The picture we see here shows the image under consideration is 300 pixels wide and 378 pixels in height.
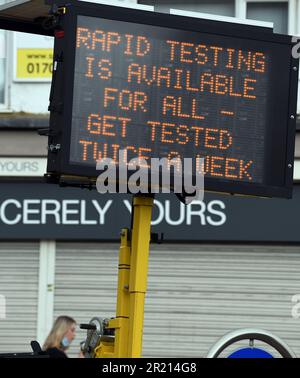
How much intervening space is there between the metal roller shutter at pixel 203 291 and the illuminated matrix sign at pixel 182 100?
28.4ft

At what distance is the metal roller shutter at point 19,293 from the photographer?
1678 centimetres

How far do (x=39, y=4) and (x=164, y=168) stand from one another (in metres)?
Result: 1.31

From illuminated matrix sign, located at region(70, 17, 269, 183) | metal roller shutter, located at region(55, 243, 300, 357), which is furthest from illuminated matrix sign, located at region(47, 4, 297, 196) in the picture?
metal roller shutter, located at region(55, 243, 300, 357)

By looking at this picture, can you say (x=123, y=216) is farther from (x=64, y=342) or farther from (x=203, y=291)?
(x=64, y=342)

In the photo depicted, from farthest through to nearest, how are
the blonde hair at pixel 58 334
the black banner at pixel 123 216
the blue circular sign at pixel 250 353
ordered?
the black banner at pixel 123 216
the blonde hair at pixel 58 334
the blue circular sign at pixel 250 353

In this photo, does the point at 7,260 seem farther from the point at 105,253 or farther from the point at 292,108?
the point at 292,108

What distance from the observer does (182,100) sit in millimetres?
7789

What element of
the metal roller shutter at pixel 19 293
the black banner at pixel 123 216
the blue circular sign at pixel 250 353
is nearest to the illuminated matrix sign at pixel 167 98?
the blue circular sign at pixel 250 353

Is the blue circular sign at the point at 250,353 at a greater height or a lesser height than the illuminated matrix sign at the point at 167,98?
lesser

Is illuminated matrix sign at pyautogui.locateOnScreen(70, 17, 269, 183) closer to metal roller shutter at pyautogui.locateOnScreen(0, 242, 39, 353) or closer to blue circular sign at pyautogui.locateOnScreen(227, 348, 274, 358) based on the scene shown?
blue circular sign at pyautogui.locateOnScreen(227, 348, 274, 358)

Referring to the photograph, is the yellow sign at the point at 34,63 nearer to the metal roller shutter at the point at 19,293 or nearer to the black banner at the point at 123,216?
the black banner at the point at 123,216

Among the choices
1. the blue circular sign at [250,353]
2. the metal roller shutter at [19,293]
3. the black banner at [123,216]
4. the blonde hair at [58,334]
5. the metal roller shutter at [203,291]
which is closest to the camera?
the blue circular sign at [250,353]

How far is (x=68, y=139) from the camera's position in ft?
24.3
